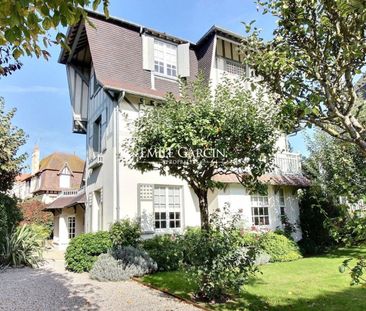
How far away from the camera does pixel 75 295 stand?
8188 mm

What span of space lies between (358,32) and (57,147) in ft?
133

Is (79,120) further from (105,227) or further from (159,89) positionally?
(105,227)

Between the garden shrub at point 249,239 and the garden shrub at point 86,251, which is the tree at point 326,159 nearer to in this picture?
the garden shrub at point 249,239

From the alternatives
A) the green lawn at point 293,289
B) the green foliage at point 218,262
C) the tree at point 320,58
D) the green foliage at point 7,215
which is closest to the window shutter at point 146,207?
the green lawn at point 293,289

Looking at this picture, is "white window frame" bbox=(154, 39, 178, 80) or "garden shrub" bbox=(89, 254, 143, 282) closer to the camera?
"garden shrub" bbox=(89, 254, 143, 282)

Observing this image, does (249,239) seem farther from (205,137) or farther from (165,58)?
(165,58)

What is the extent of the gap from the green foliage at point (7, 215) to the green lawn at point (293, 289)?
23.2 ft

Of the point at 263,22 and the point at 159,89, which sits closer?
the point at 263,22

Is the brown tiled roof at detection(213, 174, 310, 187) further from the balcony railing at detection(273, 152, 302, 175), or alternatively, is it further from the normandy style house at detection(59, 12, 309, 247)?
the balcony railing at detection(273, 152, 302, 175)

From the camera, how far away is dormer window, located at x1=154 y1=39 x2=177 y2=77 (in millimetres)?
16062

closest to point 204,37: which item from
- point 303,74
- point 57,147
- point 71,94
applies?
point 71,94

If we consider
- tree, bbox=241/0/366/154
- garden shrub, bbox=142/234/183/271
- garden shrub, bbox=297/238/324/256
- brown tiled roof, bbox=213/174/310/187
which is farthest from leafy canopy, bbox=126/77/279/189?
garden shrub, bbox=297/238/324/256

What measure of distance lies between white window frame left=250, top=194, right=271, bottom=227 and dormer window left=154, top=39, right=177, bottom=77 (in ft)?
25.8

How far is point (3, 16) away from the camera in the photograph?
286 cm
